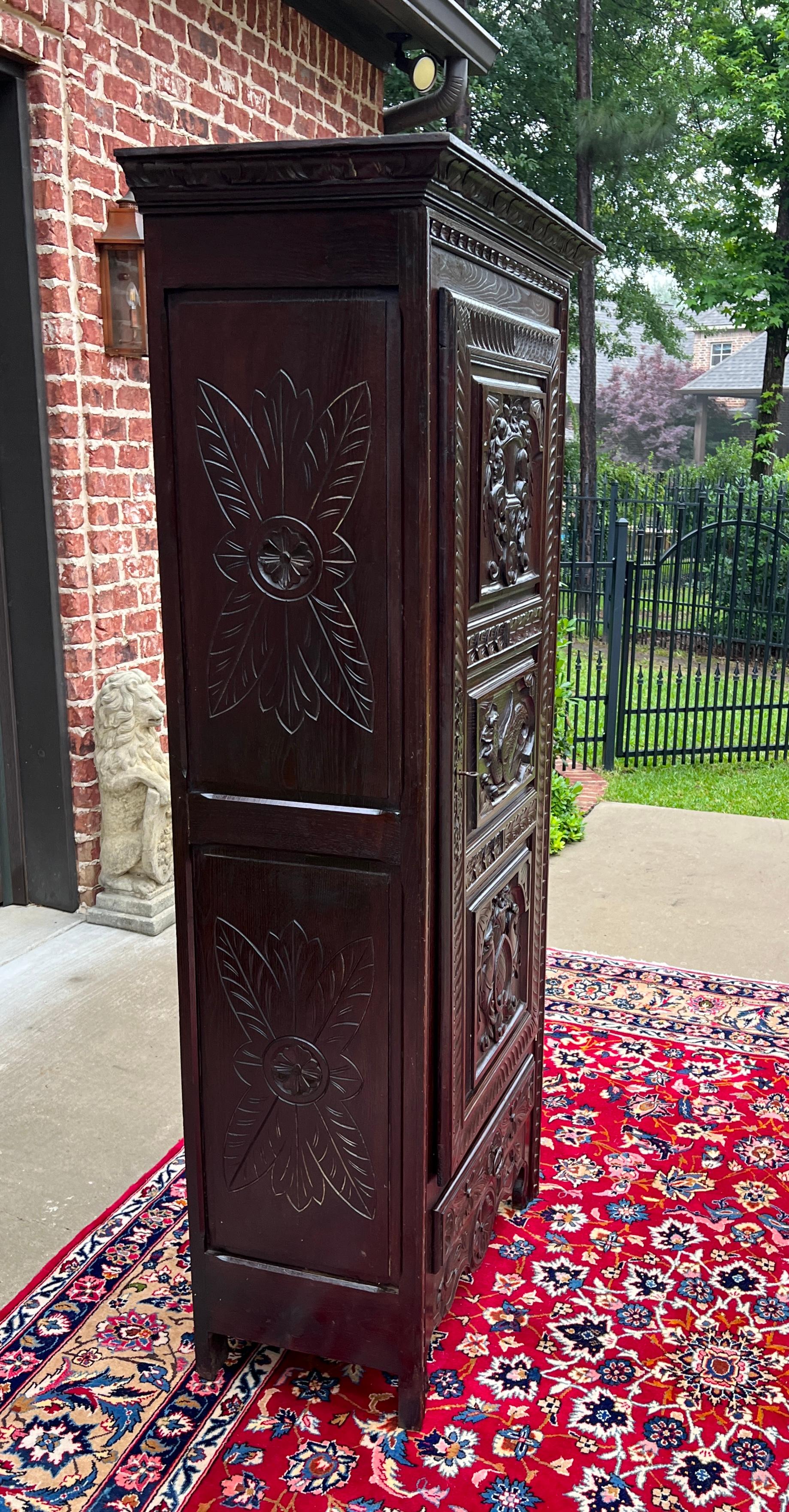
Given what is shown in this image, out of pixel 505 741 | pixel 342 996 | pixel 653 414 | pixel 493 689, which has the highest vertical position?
pixel 653 414

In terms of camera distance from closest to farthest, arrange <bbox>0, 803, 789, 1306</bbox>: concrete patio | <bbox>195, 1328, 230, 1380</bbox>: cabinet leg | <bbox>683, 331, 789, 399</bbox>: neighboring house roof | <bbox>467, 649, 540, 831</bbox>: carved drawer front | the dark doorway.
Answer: <bbox>467, 649, 540, 831</bbox>: carved drawer front, <bbox>195, 1328, 230, 1380</bbox>: cabinet leg, <bbox>0, 803, 789, 1306</bbox>: concrete patio, the dark doorway, <bbox>683, 331, 789, 399</bbox>: neighboring house roof

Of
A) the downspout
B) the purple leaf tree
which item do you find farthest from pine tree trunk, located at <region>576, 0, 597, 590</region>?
the purple leaf tree

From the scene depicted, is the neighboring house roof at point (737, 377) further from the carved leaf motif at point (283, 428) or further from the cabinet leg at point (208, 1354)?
the cabinet leg at point (208, 1354)

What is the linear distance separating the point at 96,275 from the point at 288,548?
9.62ft

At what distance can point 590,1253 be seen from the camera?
259cm

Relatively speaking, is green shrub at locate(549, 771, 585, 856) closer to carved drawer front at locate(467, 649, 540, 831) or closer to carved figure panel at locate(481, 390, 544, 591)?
carved drawer front at locate(467, 649, 540, 831)

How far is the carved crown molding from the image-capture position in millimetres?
1565

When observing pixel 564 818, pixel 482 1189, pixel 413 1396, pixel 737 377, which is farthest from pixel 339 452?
pixel 737 377

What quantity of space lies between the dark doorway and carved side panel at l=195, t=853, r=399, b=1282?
2.47m

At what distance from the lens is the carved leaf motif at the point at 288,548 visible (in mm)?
1761

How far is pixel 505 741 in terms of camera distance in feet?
7.38

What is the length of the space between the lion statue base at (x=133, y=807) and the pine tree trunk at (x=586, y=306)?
28.4 ft

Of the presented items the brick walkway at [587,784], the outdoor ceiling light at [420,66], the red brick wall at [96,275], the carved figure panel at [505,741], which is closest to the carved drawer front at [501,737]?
the carved figure panel at [505,741]

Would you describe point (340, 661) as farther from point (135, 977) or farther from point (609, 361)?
point (609, 361)
